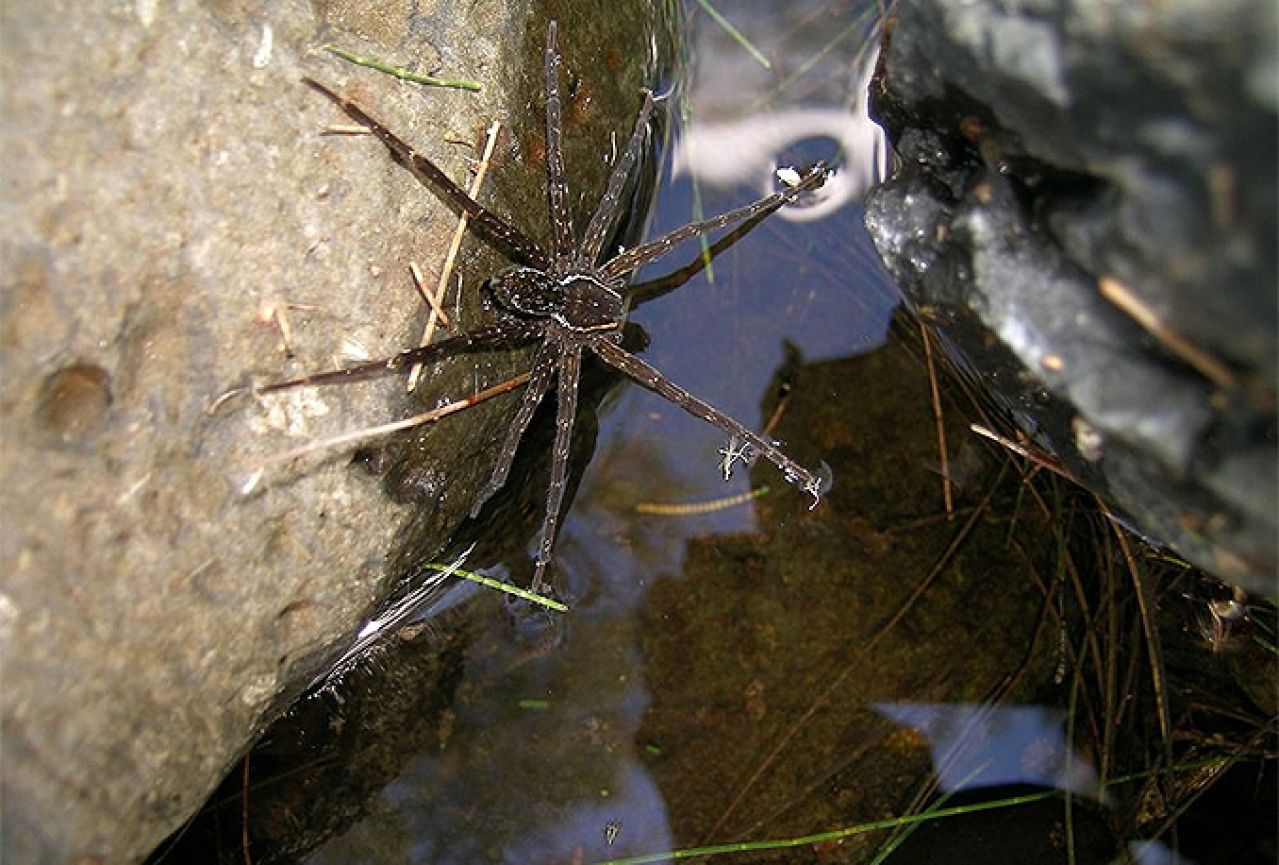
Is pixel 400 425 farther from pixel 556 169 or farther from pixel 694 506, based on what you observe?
pixel 694 506

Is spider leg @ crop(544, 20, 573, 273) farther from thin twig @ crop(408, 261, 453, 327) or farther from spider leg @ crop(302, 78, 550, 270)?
thin twig @ crop(408, 261, 453, 327)

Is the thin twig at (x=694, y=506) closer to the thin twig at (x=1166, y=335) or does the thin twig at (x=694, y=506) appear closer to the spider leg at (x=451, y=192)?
the spider leg at (x=451, y=192)

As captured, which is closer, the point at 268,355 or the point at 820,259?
the point at 268,355

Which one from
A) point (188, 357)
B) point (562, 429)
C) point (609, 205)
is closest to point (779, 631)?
point (562, 429)

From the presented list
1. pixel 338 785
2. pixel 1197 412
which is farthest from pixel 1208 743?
pixel 338 785

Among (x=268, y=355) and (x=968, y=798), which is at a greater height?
(x=268, y=355)

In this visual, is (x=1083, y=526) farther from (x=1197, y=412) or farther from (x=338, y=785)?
(x=338, y=785)

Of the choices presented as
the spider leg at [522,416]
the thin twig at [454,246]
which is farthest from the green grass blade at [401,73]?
the spider leg at [522,416]
